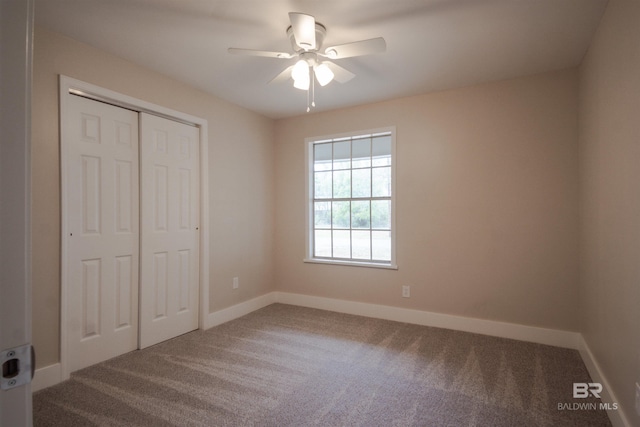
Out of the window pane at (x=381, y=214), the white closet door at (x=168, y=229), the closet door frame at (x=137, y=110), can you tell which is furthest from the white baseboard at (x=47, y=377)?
the window pane at (x=381, y=214)

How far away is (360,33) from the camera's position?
234cm

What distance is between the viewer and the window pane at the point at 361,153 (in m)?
3.97

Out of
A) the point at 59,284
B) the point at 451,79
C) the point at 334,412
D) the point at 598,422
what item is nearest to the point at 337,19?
the point at 451,79

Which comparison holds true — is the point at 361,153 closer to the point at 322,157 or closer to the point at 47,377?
the point at 322,157

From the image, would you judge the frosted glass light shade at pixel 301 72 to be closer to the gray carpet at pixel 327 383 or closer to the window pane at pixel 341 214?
the window pane at pixel 341 214

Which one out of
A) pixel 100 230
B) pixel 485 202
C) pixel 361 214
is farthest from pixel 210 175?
pixel 485 202

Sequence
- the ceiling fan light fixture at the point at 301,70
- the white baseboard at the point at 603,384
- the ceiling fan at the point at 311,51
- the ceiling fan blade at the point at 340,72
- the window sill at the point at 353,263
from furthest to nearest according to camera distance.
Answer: the window sill at the point at 353,263 → the ceiling fan blade at the point at 340,72 → the ceiling fan light fixture at the point at 301,70 → the ceiling fan at the point at 311,51 → the white baseboard at the point at 603,384

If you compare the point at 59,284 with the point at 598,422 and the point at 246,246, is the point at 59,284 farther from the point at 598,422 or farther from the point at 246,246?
the point at 598,422

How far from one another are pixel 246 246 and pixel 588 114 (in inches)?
141

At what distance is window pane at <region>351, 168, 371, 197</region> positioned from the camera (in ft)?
13.0

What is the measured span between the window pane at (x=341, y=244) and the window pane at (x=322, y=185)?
20.1 inches

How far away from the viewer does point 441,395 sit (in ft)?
7.13

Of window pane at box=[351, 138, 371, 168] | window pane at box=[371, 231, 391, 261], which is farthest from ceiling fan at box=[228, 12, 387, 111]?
window pane at box=[371, 231, 391, 261]

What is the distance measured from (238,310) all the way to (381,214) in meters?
2.07
